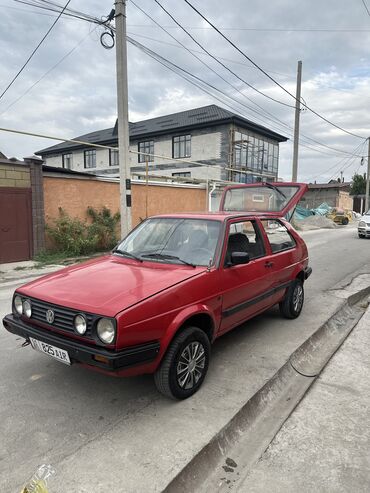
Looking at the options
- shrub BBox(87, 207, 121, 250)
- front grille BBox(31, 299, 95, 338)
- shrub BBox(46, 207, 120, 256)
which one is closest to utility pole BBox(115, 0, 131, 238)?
shrub BBox(46, 207, 120, 256)

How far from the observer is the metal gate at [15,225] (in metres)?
9.83

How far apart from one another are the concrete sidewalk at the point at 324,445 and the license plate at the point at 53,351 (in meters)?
1.45

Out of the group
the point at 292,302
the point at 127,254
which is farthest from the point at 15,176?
the point at 292,302

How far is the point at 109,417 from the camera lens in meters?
2.80

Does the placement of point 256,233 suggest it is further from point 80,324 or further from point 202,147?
point 202,147

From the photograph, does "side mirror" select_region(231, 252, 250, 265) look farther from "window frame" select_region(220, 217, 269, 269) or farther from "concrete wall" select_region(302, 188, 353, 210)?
"concrete wall" select_region(302, 188, 353, 210)

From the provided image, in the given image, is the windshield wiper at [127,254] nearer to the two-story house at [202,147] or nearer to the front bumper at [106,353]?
the front bumper at [106,353]

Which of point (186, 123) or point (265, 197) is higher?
point (186, 123)

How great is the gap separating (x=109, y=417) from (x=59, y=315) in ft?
2.87

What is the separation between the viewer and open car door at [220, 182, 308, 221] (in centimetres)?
568

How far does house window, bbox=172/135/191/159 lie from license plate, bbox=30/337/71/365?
2842 cm

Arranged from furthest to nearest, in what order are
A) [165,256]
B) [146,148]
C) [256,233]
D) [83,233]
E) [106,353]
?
[146,148]
[83,233]
[256,233]
[165,256]
[106,353]

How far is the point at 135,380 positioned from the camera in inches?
132

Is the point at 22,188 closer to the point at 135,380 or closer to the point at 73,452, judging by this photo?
the point at 135,380
